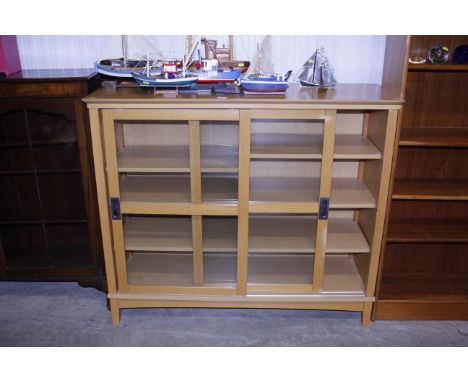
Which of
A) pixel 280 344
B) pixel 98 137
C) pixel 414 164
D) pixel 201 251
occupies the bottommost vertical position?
pixel 280 344

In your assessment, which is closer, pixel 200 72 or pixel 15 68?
pixel 200 72

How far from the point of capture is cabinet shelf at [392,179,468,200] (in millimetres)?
2168

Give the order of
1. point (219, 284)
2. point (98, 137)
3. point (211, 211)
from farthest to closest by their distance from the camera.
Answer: point (219, 284) → point (211, 211) → point (98, 137)

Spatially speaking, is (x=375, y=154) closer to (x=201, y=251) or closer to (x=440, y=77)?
(x=440, y=77)

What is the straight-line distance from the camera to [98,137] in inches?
80.5

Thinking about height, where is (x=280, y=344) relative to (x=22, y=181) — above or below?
below

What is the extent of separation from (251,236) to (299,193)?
→ 0.34 meters

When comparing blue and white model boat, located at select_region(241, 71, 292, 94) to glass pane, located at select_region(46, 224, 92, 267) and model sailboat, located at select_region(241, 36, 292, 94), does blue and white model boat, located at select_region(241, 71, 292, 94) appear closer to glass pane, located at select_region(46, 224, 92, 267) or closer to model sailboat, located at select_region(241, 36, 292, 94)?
model sailboat, located at select_region(241, 36, 292, 94)

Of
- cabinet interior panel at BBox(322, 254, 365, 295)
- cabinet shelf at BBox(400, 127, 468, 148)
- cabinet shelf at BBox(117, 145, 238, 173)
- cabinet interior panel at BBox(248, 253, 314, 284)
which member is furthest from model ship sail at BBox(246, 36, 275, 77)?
cabinet interior panel at BBox(322, 254, 365, 295)

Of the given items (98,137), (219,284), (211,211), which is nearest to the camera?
(98,137)

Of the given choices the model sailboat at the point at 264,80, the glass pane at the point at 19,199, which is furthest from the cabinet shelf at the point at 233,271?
the model sailboat at the point at 264,80

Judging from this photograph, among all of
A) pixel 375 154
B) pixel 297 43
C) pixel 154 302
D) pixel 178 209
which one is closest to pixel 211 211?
pixel 178 209

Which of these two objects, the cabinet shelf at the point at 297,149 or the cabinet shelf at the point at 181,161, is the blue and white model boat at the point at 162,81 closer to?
the cabinet shelf at the point at 181,161

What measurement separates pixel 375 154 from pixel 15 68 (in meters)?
1.85
